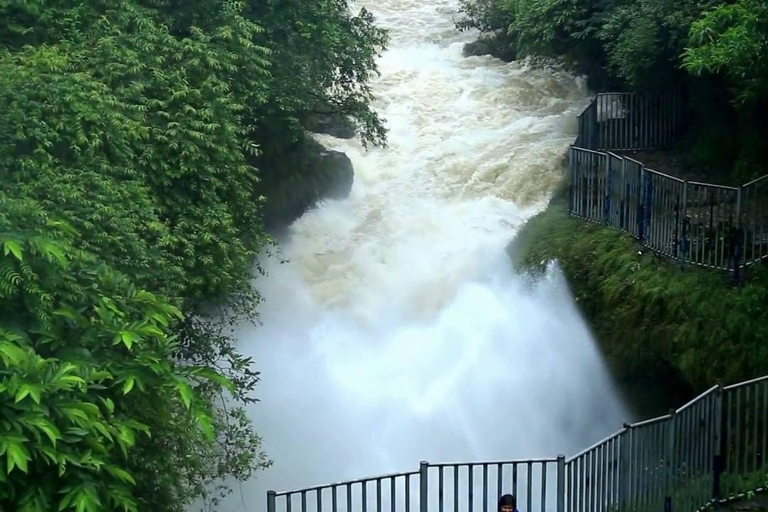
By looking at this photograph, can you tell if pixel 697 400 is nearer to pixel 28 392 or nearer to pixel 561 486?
pixel 561 486

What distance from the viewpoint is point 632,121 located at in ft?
59.8

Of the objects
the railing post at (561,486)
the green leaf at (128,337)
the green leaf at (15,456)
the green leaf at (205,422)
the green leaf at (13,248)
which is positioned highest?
the green leaf at (13,248)

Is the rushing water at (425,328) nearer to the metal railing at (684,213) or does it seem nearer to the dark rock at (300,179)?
the dark rock at (300,179)

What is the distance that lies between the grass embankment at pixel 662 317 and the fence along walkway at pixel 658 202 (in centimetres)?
23

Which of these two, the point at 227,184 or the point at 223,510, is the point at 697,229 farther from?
the point at 223,510

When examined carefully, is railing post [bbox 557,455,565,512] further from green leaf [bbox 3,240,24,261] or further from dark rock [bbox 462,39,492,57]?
dark rock [bbox 462,39,492,57]

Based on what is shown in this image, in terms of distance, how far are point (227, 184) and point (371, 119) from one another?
16.4ft

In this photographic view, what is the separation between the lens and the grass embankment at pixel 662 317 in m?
12.9

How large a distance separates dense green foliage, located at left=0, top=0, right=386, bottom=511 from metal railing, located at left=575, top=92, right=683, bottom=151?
15.1 feet

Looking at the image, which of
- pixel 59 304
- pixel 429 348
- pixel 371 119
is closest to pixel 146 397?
pixel 59 304

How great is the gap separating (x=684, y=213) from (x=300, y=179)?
739 centimetres

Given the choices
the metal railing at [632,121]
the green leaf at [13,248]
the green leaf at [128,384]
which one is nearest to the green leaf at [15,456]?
the green leaf at [128,384]

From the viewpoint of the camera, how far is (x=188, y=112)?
12195 mm

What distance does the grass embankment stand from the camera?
12.9 metres
